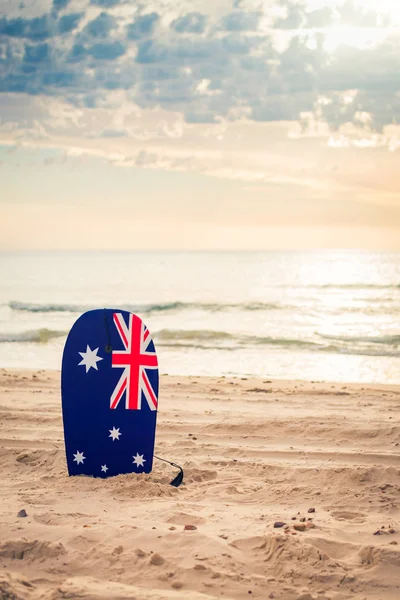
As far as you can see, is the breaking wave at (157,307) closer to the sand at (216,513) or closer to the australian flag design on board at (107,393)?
the sand at (216,513)

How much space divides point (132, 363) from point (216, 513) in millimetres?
1279

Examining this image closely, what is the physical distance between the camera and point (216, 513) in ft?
12.7

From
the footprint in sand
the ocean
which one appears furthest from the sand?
the ocean

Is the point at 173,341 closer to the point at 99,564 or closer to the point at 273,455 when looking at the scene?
the point at 273,455

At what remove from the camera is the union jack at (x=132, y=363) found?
4531mm

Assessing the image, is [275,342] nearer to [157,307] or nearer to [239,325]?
[239,325]

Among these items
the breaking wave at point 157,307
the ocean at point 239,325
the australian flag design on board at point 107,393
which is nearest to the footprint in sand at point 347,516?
the australian flag design on board at point 107,393

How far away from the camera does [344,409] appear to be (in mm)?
7230

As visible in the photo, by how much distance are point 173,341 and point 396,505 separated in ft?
40.0

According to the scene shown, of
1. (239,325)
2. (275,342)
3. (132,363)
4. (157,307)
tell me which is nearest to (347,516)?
(132,363)

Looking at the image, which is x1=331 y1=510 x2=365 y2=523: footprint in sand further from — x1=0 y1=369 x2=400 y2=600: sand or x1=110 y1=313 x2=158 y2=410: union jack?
x1=110 y1=313 x2=158 y2=410: union jack

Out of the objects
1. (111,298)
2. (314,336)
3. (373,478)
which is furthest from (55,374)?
(111,298)

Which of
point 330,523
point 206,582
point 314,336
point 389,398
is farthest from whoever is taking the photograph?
point 314,336

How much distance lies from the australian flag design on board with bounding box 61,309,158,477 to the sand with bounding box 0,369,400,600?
0.67 ft
